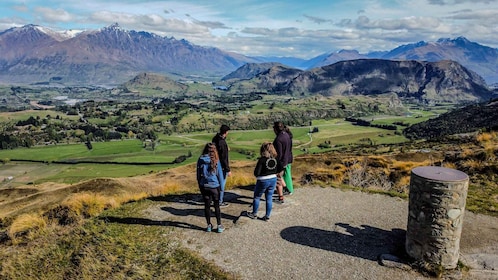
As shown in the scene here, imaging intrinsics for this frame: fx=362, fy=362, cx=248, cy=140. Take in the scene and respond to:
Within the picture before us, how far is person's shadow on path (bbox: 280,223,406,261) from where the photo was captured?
11.2 m

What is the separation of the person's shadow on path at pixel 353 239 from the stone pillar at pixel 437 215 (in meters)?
0.97

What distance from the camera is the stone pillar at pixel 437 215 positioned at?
9586 millimetres

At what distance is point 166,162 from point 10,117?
123763mm

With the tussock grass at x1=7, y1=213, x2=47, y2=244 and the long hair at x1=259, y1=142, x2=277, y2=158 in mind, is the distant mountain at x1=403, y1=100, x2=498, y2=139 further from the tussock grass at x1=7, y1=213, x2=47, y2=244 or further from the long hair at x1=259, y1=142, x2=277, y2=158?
the tussock grass at x1=7, y1=213, x2=47, y2=244

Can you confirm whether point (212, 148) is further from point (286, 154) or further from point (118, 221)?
point (118, 221)

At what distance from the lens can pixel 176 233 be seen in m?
12.8

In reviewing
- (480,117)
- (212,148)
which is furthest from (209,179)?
(480,117)

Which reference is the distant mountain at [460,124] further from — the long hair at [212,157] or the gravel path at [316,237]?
the long hair at [212,157]

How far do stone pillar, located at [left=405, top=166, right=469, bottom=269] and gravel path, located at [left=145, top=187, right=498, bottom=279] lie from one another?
694 millimetres

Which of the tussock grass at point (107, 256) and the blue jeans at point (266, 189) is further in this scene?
the blue jeans at point (266, 189)

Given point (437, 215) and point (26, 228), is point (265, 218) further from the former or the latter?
point (26, 228)

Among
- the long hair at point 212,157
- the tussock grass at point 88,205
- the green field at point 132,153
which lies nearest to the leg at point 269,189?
the long hair at point 212,157

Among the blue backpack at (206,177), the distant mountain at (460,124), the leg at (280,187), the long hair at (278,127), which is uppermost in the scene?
the long hair at (278,127)

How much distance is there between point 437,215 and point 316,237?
154 inches
